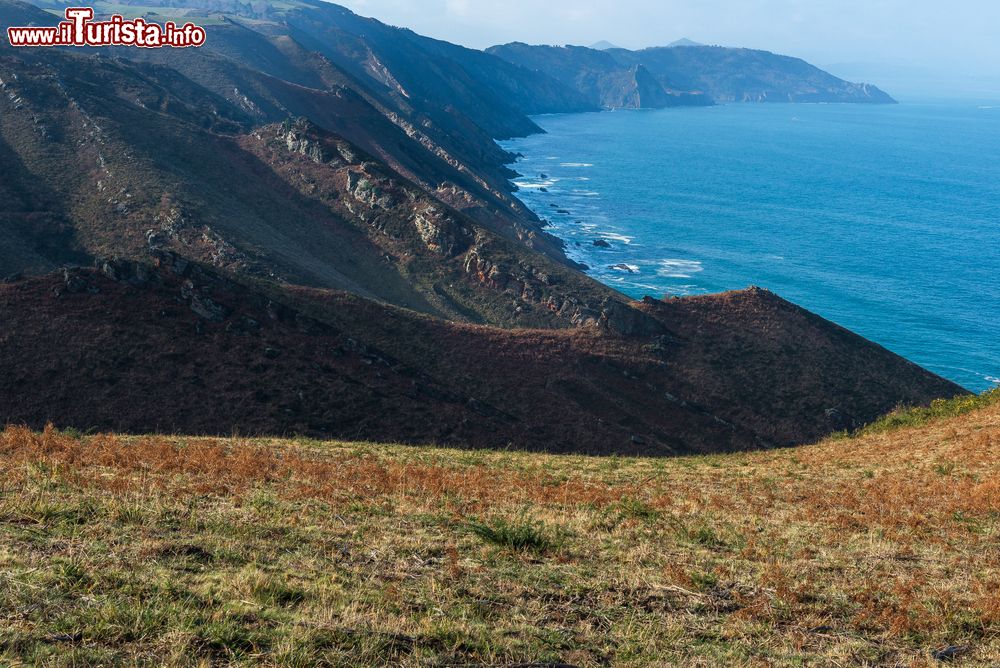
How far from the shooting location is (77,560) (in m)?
9.13

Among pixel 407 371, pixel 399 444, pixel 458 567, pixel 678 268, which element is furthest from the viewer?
pixel 678 268

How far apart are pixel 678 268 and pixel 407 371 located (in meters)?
75.7

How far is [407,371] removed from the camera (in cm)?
4050

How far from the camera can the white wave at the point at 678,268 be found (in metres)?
104

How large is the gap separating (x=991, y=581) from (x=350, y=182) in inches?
2989

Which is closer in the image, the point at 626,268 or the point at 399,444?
the point at 399,444

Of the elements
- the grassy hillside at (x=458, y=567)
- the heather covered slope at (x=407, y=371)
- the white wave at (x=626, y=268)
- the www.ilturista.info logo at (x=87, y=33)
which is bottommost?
the heather covered slope at (x=407, y=371)

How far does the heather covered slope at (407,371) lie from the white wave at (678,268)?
46104mm

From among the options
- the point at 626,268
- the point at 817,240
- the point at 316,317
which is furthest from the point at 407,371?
the point at 817,240

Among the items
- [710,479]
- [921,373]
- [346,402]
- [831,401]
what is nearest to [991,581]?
[710,479]

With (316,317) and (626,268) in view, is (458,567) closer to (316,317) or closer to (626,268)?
(316,317)

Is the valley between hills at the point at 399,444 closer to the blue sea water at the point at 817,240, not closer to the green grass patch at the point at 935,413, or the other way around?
the green grass patch at the point at 935,413

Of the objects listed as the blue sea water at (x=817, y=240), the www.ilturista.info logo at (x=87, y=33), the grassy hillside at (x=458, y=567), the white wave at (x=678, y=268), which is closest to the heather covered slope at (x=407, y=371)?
the grassy hillside at (x=458, y=567)

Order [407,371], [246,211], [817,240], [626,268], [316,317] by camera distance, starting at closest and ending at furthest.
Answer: [407,371] → [316,317] → [246,211] → [626,268] → [817,240]
